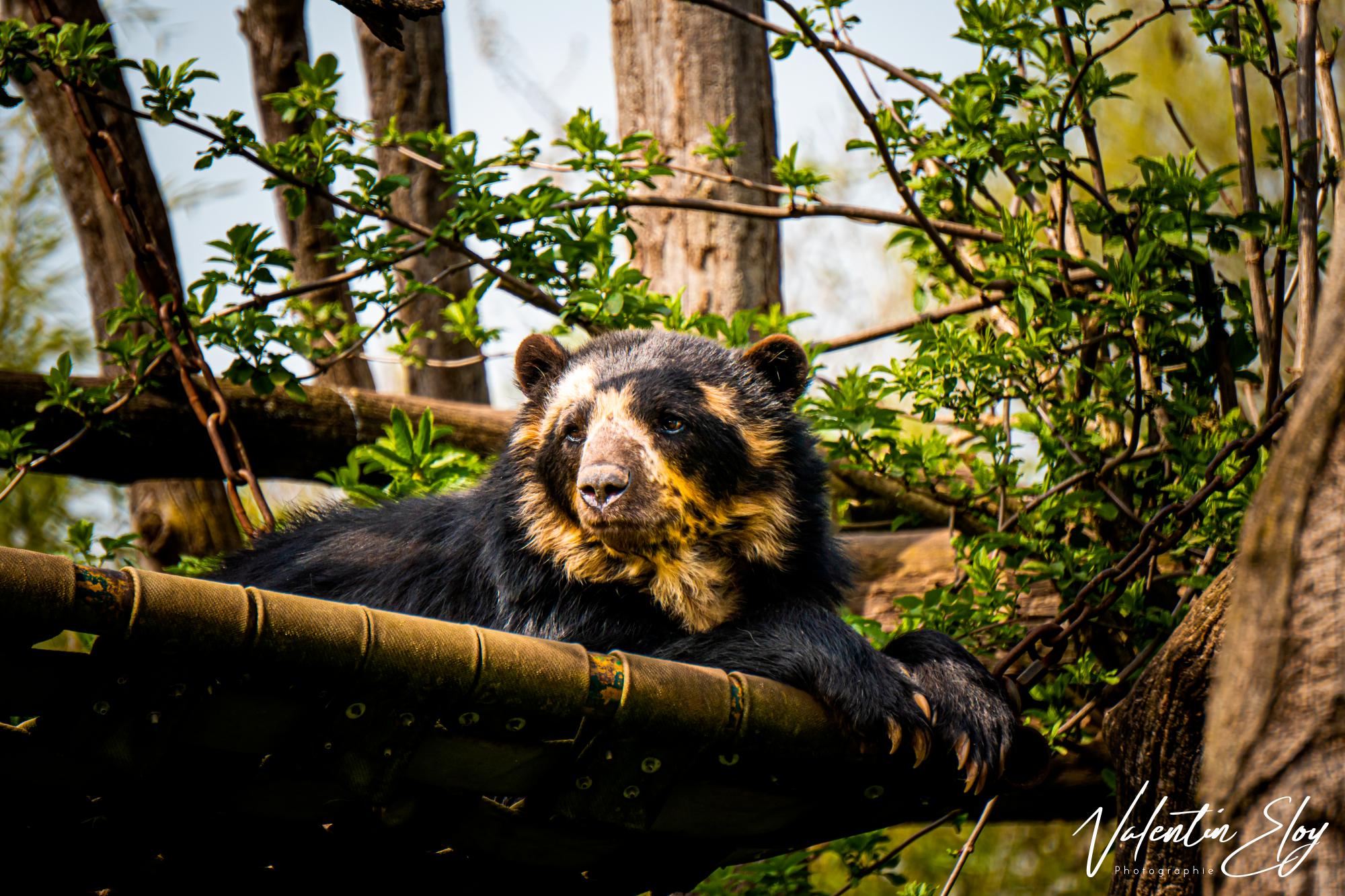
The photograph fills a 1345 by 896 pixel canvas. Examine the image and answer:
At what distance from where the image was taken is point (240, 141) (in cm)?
394

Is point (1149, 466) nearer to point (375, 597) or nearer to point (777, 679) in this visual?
point (777, 679)

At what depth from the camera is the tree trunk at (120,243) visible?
218 inches

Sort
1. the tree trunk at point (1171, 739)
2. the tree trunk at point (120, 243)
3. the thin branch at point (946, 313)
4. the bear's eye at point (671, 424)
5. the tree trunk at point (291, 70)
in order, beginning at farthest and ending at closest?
1. the tree trunk at point (291, 70)
2. the tree trunk at point (120, 243)
3. the thin branch at point (946, 313)
4. the bear's eye at point (671, 424)
5. the tree trunk at point (1171, 739)

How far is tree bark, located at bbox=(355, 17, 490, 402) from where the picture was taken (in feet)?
23.5

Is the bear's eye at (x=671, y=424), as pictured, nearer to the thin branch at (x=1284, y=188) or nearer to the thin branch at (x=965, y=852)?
the thin branch at (x=965, y=852)

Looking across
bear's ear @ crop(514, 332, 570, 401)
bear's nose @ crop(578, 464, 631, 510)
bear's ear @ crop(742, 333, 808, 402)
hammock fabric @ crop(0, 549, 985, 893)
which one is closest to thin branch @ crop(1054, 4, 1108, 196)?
bear's ear @ crop(742, 333, 808, 402)

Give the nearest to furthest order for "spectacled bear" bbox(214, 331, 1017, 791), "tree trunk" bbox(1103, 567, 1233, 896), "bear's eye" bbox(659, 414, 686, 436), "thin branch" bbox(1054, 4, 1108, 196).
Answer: "tree trunk" bbox(1103, 567, 1233, 896), "spectacled bear" bbox(214, 331, 1017, 791), "bear's eye" bbox(659, 414, 686, 436), "thin branch" bbox(1054, 4, 1108, 196)

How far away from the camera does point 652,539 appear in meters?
3.14

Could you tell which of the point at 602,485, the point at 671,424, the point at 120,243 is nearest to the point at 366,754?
the point at 602,485

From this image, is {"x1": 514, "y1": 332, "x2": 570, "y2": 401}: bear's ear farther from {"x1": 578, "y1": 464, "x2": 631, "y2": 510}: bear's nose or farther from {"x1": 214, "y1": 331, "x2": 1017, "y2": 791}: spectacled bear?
{"x1": 578, "y1": 464, "x2": 631, "y2": 510}: bear's nose

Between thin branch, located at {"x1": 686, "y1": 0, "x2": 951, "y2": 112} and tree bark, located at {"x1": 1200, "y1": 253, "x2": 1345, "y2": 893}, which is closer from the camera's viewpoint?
tree bark, located at {"x1": 1200, "y1": 253, "x2": 1345, "y2": 893}

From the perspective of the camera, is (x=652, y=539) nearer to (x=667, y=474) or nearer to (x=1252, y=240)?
(x=667, y=474)

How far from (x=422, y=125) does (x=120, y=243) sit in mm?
2041

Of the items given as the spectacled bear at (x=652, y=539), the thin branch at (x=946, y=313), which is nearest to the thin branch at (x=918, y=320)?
the thin branch at (x=946, y=313)
